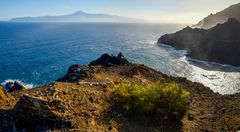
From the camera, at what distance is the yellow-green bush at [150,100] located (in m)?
27.2

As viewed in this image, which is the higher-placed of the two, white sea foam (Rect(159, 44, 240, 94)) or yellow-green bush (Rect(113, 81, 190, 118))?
yellow-green bush (Rect(113, 81, 190, 118))

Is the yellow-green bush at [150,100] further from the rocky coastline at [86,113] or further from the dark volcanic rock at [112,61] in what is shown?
the dark volcanic rock at [112,61]

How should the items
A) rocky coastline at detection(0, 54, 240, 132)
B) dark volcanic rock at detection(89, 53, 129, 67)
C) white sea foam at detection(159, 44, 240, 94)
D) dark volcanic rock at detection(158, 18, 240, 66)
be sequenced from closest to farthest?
rocky coastline at detection(0, 54, 240, 132), dark volcanic rock at detection(89, 53, 129, 67), white sea foam at detection(159, 44, 240, 94), dark volcanic rock at detection(158, 18, 240, 66)

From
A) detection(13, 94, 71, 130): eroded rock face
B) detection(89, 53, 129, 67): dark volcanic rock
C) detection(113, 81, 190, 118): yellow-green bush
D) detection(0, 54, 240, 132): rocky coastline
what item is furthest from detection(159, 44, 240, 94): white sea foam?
detection(13, 94, 71, 130): eroded rock face

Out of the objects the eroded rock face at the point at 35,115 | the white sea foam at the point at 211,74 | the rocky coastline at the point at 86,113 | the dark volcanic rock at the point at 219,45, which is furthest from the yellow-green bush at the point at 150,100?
the dark volcanic rock at the point at 219,45

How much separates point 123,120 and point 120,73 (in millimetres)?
18910

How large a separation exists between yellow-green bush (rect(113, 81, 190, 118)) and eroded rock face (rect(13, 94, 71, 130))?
6.85m

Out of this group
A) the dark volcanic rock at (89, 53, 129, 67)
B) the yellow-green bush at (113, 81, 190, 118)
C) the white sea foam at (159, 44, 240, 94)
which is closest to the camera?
the yellow-green bush at (113, 81, 190, 118)

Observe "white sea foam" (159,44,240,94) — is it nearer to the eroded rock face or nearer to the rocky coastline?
the rocky coastline

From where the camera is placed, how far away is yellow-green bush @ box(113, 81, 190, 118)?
27188mm

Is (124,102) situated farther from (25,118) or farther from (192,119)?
(25,118)

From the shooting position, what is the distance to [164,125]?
27656mm

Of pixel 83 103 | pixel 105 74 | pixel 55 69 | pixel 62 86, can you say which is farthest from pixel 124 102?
pixel 55 69

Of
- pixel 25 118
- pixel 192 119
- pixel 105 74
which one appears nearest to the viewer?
pixel 25 118
